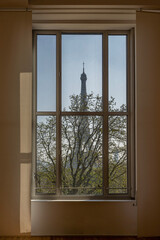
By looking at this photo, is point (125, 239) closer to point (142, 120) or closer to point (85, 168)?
point (85, 168)

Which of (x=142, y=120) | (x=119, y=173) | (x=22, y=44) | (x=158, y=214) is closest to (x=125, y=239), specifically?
(x=158, y=214)

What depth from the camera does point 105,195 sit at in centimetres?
441

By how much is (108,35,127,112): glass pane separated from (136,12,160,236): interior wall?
0.38m

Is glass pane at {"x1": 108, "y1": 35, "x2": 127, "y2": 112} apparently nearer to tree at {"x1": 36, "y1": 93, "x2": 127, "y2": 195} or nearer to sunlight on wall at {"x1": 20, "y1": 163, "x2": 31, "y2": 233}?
tree at {"x1": 36, "y1": 93, "x2": 127, "y2": 195}

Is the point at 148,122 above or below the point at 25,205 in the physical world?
above

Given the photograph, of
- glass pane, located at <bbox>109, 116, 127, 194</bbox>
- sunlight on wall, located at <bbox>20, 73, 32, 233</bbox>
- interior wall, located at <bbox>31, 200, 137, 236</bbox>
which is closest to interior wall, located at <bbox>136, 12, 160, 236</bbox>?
interior wall, located at <bbox>31, 200, 137, 236</bbox>

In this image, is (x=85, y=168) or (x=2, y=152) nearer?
(x=2, y=152)

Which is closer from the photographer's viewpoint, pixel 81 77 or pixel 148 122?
pixel 148 122

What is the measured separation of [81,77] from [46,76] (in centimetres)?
56

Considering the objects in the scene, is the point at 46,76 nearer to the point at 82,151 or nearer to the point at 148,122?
the point at 82,151

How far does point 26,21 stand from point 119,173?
8.92 feet

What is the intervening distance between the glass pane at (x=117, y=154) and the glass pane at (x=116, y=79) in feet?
0.69

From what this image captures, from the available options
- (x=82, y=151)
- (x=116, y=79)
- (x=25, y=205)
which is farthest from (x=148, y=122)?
(x=25, y=205)

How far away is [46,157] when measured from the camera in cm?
443
